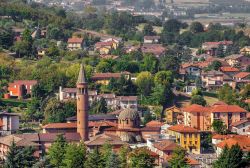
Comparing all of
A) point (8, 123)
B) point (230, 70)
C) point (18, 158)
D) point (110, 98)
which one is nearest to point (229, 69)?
point (230, 70)

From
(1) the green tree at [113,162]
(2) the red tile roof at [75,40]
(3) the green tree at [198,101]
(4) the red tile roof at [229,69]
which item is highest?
(1) the green tree at [113,162]

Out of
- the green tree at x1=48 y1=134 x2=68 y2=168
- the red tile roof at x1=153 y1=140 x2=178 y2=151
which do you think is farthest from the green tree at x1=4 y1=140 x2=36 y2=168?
the red tile roof at x1=153 y1=140 x2=178 y2=151

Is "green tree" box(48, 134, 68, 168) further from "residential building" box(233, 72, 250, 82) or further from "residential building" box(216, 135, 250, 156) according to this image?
"residential building" box(233, 72, 250, 82)

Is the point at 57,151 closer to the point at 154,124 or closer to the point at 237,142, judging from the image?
the point at 237,142

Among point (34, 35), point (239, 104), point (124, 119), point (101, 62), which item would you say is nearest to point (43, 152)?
point (124, 119)

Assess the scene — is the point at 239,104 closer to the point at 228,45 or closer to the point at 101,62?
the point at 101,62

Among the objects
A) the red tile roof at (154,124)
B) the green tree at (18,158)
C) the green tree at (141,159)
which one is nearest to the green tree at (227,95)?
the red tile roof at (154,124)

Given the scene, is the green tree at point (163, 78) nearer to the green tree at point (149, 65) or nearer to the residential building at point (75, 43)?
the green tree at point (149, 65)
